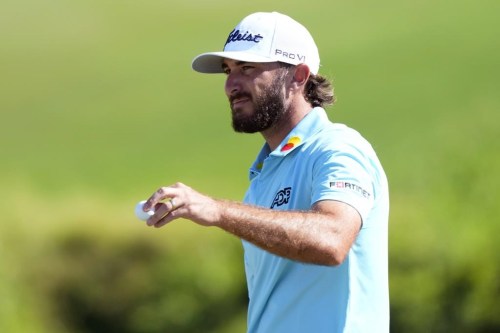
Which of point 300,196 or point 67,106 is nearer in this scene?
point 300,196

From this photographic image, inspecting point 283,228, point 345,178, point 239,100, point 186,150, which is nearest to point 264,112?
point 239,100

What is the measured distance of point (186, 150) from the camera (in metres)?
8.90

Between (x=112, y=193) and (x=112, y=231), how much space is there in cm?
40

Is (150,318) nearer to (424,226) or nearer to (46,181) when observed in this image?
(46,181)

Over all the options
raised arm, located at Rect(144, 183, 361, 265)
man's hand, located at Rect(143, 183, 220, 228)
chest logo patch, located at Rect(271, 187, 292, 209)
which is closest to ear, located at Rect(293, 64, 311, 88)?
chest logo patch, located at Rect(271, 187, 292, 209)

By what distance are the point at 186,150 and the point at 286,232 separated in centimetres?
621

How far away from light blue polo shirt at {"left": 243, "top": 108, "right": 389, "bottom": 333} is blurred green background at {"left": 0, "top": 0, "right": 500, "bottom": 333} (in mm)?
5018

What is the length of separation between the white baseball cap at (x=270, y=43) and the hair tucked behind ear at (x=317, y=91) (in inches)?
1.6

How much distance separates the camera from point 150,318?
830 cm

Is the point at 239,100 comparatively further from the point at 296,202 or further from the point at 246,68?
the point at 296,202

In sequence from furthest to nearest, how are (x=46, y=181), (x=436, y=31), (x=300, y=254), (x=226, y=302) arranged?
(x=436, y=31)
(x=46, y=181)
(x=226, y=302)
(x=300, y=254)

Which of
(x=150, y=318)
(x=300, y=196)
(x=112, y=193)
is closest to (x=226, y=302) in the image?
(x=150, y=318)

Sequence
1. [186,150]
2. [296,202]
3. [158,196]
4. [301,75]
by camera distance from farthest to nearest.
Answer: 1. [186,150]
2. [301,75]
3. [296,202]
4. [158,196]

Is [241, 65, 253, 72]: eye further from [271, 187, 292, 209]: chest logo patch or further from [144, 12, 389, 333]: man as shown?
[271, 187, 292, 209]: chest logo patch
